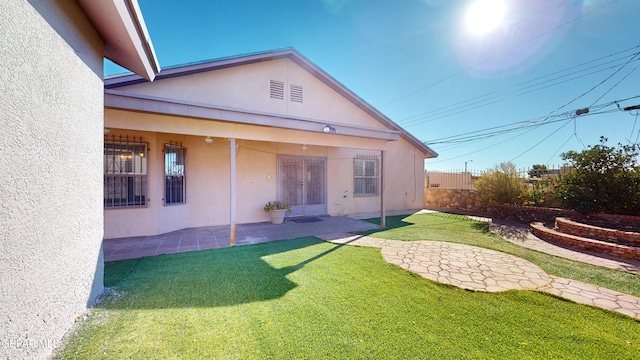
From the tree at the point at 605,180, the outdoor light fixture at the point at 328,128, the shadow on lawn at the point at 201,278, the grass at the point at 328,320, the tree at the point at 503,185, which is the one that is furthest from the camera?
the tree at the point at 503,185

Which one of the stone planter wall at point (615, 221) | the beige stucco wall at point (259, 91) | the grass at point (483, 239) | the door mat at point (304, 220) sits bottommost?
the grass at point (483, 239)

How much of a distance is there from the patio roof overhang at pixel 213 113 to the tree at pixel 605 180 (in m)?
7.04

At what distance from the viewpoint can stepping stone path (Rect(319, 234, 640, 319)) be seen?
352cm

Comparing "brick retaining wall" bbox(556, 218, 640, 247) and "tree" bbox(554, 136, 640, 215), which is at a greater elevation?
"tree" bbox(554, 136, 640, 215)

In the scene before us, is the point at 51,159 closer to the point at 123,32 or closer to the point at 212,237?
the point at 123,32

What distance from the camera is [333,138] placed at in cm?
774

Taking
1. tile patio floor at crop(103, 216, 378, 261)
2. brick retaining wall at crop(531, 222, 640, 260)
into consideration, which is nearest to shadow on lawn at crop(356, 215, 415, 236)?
tile patio floor at crop(103, 216, 378, 261)

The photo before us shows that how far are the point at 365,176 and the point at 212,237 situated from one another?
7597 millimetres

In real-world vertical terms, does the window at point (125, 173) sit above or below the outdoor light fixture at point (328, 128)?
below

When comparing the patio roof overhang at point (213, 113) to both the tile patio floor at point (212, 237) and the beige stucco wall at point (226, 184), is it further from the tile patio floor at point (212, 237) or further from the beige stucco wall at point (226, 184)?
the tile patio floor at point (212, 237)

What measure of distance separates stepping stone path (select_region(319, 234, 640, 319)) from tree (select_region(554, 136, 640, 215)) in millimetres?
4494

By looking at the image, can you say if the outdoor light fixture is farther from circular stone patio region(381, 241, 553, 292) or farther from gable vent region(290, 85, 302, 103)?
circular stone patio region(381, 241, 553, 292)

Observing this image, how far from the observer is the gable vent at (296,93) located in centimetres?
891

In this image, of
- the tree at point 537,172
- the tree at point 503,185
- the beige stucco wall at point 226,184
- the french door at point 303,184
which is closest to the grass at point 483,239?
the tree at point 503,185
